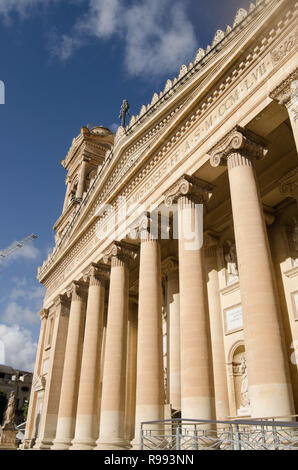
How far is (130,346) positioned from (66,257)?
845cm

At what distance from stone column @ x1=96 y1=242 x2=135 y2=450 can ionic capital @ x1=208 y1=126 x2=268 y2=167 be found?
902cm

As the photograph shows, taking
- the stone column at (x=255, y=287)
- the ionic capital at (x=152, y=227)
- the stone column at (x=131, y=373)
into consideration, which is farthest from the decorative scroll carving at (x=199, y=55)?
the stone column at (x=131, y=373)

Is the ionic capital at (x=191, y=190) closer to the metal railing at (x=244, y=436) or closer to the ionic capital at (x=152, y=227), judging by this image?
the ionic capital at (x=152, y=227)

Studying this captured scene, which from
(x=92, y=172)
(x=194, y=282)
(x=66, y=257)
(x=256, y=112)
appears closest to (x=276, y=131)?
(x=256, y=112)

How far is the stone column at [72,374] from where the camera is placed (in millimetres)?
22359

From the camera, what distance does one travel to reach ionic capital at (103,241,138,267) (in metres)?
20.8

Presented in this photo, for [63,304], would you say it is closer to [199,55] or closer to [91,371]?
[91,371]

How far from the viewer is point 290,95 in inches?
452

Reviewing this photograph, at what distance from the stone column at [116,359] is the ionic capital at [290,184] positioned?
8.61 m

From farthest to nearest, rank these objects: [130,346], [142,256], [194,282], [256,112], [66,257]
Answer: [66,257], [130,346], [142,256], [194,282], [256,112]

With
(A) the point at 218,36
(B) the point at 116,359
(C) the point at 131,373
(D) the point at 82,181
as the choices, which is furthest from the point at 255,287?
(D) the point at 82,181

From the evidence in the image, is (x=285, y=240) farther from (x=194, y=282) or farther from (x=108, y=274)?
(x=108, y=274)

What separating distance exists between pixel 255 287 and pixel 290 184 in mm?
7243

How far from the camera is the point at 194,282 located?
14.2 metres
